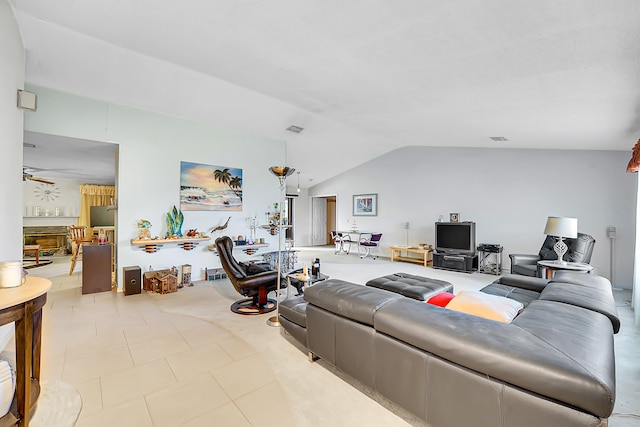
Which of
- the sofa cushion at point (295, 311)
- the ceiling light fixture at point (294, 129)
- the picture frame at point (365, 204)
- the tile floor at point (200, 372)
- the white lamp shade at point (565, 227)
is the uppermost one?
the ceiling light fixture at point (294, 129)

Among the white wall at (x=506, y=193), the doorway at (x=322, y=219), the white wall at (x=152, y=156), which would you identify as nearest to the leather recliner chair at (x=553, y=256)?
the white wall at (x=506, y=193)

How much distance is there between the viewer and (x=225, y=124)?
5.39m

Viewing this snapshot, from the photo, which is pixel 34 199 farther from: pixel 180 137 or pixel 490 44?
pixel 490 44

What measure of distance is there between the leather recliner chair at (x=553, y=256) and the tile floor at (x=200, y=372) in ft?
4.02

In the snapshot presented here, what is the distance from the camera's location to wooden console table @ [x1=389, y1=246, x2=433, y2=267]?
7045 millimetres

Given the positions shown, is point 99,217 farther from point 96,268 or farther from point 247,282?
Answer: point 247,282

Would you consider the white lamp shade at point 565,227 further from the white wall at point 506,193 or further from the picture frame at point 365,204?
the picture frame at point 365,204

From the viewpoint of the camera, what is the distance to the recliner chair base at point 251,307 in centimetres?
355

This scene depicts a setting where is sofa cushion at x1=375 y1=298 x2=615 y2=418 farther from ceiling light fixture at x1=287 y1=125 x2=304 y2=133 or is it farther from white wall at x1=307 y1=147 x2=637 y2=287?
white wall at x1=307 y1=147 x2=637 y2=287

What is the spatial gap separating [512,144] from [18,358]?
6542 millimetres

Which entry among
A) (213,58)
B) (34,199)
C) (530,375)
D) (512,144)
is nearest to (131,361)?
(530,375)

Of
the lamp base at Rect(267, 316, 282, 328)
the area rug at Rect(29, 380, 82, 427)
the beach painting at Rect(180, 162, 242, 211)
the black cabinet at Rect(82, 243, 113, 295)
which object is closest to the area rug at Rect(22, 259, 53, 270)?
the black cabinet at Rect(82, 243, 113, 295)

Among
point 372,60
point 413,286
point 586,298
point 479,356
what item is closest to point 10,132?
point 372,60

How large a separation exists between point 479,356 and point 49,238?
10.7 m
